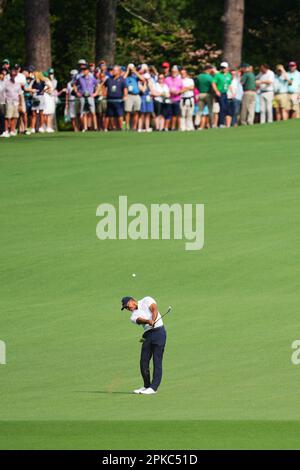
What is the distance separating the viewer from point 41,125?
154 feet

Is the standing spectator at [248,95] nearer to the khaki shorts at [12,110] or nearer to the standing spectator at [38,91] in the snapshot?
the standing spectator at [38,91]

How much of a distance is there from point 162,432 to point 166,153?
2195 cm

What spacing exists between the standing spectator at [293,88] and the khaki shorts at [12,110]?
7342 millimetres

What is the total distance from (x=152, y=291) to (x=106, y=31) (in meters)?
31.0

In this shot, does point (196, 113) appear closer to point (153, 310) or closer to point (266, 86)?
point (266, 86)

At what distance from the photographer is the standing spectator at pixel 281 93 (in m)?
44.9

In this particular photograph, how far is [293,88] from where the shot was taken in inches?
1763

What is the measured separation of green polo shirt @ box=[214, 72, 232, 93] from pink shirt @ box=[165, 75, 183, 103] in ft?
3.04

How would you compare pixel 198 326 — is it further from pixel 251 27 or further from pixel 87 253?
pixel 251 27

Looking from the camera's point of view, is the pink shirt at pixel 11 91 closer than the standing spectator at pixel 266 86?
Yes

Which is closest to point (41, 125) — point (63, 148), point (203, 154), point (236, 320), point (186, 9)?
point (63, 148)

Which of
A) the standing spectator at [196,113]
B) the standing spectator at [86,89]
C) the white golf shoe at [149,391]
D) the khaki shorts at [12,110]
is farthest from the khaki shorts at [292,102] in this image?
the white golf shoe at [149,391]

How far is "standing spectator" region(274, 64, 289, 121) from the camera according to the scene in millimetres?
44875

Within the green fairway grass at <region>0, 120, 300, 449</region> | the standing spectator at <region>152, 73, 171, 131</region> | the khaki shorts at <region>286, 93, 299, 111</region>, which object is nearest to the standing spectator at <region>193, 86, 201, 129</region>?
the standing spectator at <region>152, 73, 171, 131</region>
